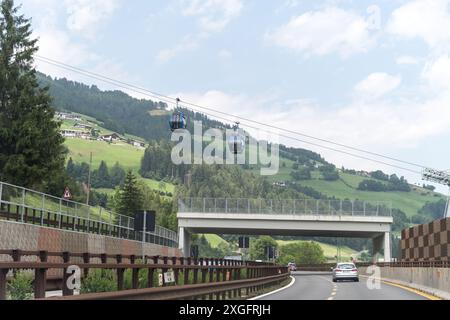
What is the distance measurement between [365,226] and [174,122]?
48809 mm

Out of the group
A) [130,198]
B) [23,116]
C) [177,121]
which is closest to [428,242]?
[177,121]

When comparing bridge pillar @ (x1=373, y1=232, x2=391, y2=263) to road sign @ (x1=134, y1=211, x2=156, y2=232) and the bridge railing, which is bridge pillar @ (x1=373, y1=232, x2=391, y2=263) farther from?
road sign @ (x1=134, y1=211, x2=156, y2=232)

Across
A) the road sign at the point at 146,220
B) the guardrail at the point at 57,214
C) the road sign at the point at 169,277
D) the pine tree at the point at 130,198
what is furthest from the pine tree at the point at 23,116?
the pine tree at the point at 130,198

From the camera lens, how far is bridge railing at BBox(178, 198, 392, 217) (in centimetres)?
8469

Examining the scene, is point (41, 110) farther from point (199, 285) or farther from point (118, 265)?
point (118, 265)

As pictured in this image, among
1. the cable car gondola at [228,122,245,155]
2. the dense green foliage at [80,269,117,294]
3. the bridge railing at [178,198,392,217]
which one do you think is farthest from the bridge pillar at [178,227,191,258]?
the dense green foliage at [80,269,117,294]

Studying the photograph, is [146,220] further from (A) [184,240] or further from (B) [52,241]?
(A) [184,240]

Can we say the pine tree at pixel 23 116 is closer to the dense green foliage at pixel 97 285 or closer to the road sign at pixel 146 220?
the road sign at pixel 146 220

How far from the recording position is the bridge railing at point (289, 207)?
84688 millimetres

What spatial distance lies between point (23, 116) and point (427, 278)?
37.1 metres

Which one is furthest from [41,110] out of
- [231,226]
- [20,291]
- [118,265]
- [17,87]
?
[118,265]

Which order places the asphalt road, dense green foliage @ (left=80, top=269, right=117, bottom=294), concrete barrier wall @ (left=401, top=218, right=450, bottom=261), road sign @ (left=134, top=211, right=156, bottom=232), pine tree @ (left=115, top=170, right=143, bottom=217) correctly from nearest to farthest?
1. dense green foliage @ (left=80, top=269, right=117, bottom=294)
2. the asphalt road
3. road sign @ (left=134, top=211, right=156, bottom=232)
4. concrete barrier wall @ (left=401, top=218, right=450, bottom=261)
5. pine tree @ (left=115, top=170, right=143, bottom=217)

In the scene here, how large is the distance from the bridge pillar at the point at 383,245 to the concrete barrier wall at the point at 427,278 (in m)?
34.6

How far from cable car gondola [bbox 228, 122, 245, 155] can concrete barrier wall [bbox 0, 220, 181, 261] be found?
28.1 feet
